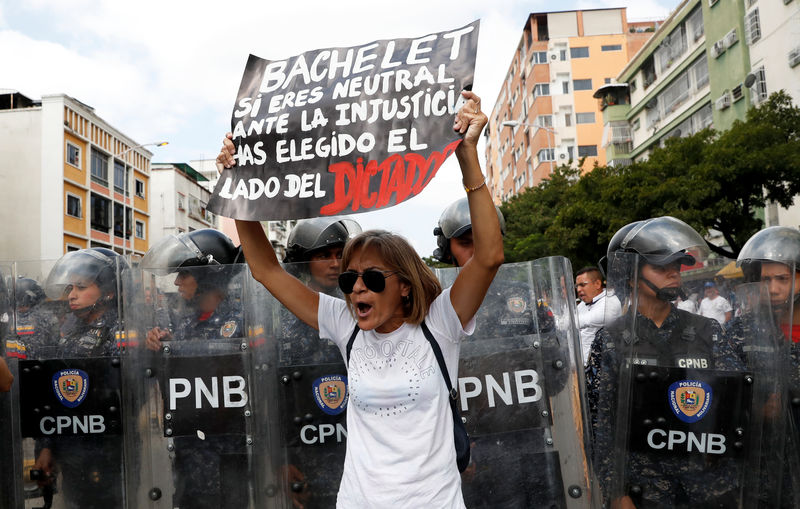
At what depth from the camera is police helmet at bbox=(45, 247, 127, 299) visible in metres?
3.55

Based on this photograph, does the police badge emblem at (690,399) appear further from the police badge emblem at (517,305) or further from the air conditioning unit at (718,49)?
the air conditioning unit at (718,49)

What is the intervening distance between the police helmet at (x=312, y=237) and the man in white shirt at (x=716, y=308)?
7.31ft

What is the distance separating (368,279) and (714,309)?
1.69 meters

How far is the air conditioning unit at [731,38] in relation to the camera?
81.0 feet

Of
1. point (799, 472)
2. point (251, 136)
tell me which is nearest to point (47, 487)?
point (251, 136)

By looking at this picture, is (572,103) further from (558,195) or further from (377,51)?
(377,51)

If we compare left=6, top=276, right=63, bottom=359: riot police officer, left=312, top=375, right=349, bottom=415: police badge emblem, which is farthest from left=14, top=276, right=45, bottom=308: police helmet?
left=312, top=375, right=349, bottom=415: police badge emblem

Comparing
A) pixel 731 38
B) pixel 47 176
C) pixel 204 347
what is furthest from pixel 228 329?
pixel 47 176

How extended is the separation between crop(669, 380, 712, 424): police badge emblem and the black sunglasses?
4.72 ft

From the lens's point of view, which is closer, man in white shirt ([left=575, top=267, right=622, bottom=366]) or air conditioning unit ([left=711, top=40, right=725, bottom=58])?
man in white shirt ([left=575, top=267, right=622, bottom=366])

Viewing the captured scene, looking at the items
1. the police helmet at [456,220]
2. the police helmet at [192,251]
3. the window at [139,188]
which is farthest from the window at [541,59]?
the police helmet at [192,251]

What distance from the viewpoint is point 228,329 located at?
3404mm

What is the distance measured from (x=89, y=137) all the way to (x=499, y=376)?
4101 cm

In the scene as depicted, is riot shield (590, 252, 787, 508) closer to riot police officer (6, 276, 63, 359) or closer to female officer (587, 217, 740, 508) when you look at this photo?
female officer (587, 217, 740, 508)
